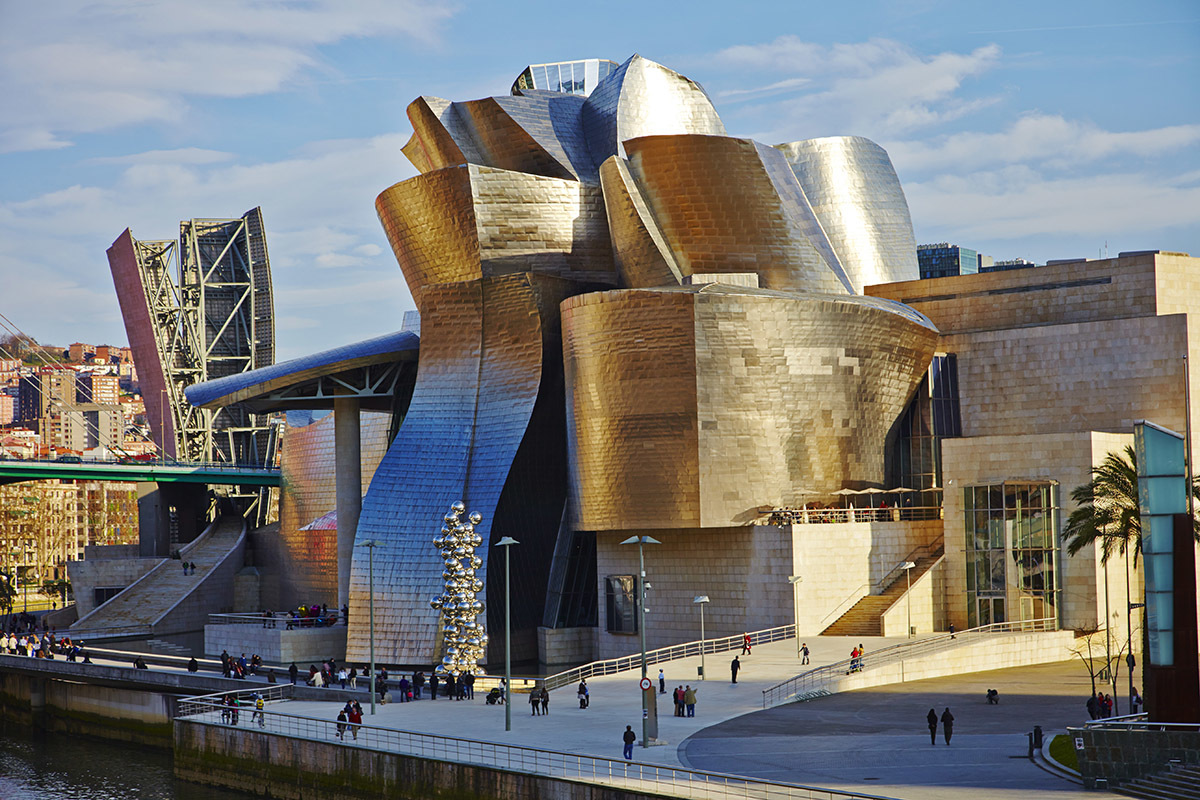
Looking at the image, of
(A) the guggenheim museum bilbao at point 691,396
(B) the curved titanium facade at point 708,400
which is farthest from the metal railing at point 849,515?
(B) the curved titanium facade at point 708,400

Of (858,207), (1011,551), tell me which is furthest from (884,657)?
(858,207)

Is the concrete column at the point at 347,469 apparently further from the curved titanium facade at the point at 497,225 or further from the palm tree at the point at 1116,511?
the palm tree at the point at 1116,511

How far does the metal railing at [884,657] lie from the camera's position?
1369 inches

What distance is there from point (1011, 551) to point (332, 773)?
930 inches

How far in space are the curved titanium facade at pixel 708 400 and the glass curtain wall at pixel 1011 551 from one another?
16.5 feet

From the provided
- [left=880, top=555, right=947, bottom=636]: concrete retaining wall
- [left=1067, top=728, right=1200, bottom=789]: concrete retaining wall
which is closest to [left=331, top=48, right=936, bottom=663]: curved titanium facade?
[left=880, top=555, right=947, bottom=636]: concrete retaining wall

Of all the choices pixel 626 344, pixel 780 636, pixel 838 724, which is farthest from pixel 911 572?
pixel 838 724

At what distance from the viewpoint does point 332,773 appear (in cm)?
3219

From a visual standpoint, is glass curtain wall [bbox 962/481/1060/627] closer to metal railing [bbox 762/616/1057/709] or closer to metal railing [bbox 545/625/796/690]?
metal railing [bbox 762/616/1057/709]

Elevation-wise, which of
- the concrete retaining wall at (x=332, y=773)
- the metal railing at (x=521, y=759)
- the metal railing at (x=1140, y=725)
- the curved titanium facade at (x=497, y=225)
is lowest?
the concrete retaining wall at (x=332, y=773)

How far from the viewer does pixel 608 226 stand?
52844 mm

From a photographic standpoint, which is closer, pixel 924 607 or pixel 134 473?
pixel 924 607

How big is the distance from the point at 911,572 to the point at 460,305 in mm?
18922

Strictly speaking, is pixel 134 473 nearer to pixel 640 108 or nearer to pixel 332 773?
pixel 640 108
